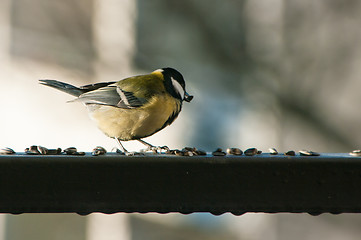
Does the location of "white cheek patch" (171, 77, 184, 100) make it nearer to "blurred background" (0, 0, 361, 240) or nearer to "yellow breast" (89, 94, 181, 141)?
"yellow breast" (89, 94, 181, 141)

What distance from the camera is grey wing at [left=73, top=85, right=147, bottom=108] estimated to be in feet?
5.52

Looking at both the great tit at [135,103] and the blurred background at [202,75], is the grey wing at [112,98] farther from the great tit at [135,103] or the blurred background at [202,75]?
the blurred background at [202,75]

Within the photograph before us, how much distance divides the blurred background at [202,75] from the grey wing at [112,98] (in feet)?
6.66

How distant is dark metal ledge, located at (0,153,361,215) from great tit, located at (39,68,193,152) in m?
0.80

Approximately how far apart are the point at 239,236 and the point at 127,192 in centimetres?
341

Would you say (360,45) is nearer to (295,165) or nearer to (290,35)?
(290,35)

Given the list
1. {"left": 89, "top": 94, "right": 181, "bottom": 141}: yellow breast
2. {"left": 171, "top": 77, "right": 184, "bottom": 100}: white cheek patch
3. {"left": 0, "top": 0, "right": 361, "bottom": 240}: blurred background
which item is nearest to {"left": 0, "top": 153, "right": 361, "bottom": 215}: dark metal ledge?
{"left": 89, "top": 94, "right": 181, "bottom": 141}: yellow breast

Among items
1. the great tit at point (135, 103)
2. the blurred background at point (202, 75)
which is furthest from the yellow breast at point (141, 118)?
the blurred background at point (202, 75)

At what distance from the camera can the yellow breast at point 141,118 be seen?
1644 mm

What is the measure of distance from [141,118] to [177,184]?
85 cm

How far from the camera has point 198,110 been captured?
13.1 ft

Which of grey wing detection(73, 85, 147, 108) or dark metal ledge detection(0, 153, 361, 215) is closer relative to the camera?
dark metal ledge detection(0, 153, 361, 215)

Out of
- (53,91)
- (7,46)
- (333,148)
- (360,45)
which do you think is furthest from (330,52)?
(7,46)

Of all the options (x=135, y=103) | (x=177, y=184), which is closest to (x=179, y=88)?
(x=135, y=103)
